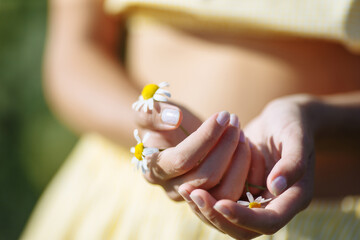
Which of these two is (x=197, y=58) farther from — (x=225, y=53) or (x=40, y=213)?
(x=40, y=213)

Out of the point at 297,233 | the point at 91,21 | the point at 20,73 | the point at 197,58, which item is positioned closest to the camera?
the point at 297,233

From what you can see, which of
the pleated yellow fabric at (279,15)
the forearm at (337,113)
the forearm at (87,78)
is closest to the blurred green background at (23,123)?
the forearm at (87,78)

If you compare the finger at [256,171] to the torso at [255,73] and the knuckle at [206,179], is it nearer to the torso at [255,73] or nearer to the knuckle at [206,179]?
the knuckle at [206,179]

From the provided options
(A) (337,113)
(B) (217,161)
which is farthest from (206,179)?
(A) (337,113)

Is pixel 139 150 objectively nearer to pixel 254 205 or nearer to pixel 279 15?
pixel 254 205

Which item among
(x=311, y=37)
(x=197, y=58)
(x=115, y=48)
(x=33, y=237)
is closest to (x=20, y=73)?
(x=115, y=48)

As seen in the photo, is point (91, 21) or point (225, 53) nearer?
point (225, 53)

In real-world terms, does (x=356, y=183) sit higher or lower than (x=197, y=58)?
Answer: lower

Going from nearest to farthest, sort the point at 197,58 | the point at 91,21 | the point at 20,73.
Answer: the point at 197,58, the point at 91,21, the point at 20,73
